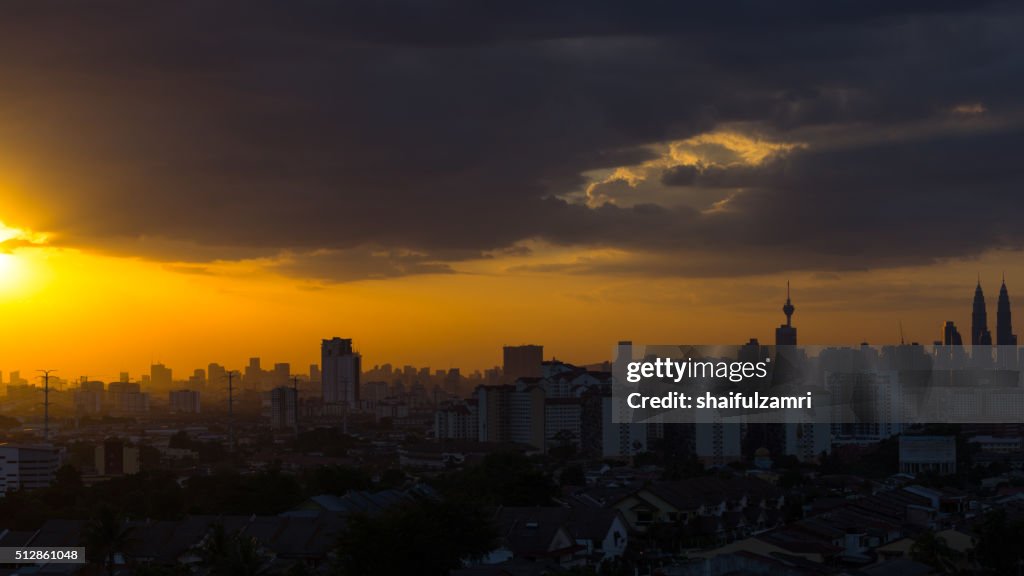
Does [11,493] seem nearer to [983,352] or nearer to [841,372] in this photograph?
[841,372]

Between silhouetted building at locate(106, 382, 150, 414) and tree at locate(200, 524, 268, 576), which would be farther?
silhouetted building at locate(106, 382, 150, 414)

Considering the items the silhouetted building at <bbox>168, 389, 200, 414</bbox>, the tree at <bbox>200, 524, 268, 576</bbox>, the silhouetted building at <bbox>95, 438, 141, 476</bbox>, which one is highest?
the tree at <bbox>200, 524, 268, 576</bbox>

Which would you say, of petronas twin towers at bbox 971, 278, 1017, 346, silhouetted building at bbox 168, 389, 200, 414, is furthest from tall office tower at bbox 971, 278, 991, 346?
silhouetted building at bbox 168, 389, 200, 414

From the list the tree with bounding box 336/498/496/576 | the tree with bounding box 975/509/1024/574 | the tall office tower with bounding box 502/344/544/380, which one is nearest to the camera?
the tree with bounding box 336/498/496/576

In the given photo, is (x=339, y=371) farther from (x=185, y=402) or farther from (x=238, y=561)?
(x=238, y=561)

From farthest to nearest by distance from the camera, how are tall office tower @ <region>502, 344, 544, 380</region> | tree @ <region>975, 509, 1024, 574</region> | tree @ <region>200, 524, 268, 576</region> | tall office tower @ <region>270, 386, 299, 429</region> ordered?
tall office tower @ <region>502, 344, 544, 380</region> < tall office tower @ <region>270, 386, 299, 429</region> < tree @ <region>975, 509, 1024, 574</region> < tree @ <region>200, 524, 268, 576</region>

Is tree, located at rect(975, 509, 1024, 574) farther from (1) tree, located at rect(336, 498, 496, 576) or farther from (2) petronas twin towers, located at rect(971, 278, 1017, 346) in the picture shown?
(2) petronas twin towers, located at rect(971, 278, 1017, 346)

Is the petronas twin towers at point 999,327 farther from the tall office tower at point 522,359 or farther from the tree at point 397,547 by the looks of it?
the tree at point 397,547

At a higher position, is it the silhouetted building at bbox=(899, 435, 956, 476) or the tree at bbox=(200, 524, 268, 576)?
the tree at bbox=(200, 524, 268, 576)
